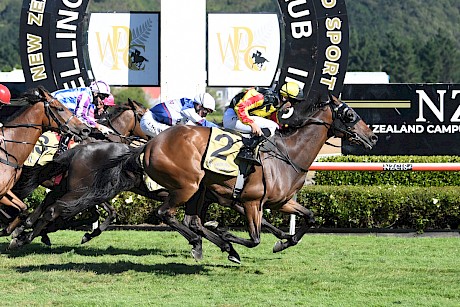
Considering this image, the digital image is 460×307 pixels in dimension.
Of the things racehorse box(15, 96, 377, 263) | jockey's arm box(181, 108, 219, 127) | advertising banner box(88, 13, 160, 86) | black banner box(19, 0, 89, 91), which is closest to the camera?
racehorse box(15, 96, 377, 263)

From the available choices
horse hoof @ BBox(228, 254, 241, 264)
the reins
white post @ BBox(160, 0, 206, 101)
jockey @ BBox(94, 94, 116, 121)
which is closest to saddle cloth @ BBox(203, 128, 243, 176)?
the reins

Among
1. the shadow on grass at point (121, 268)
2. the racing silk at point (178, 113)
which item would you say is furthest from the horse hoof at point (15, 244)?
the racing silk at point (178, 113)

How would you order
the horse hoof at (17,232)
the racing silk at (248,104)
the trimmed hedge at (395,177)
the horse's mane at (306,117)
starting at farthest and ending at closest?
the trimmed hedge at (395,177) → the horse hoof at (17,232) → the horse's mane at (306,117) → the racing silk at (248,104)

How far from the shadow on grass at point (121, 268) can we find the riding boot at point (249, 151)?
0.93 metres

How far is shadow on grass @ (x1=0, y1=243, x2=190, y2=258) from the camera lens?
7.81 m

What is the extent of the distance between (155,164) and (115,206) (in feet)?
9.65

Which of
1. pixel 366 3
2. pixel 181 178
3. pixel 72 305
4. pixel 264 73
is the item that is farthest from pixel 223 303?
pixel 366 3

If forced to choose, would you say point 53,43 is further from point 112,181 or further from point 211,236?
point 211,236

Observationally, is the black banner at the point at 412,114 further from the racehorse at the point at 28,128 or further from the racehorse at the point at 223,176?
the racehorse at the point at 28,128

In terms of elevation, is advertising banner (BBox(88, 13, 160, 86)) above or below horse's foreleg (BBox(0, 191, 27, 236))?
above

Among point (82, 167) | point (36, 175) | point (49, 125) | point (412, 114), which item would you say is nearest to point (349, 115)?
point (82, 167)

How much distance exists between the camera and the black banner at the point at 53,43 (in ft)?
33.6

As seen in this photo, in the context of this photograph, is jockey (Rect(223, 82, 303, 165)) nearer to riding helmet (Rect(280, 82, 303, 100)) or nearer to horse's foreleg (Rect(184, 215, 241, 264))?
riding helmet (Rect(280, 82, 303, 100))

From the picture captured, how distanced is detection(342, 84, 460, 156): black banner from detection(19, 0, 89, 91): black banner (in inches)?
182
